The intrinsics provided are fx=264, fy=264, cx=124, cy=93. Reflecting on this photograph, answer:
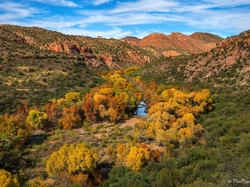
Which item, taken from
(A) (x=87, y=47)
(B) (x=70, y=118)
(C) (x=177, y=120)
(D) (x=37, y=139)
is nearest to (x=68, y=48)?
(A) (x=87, y=47)

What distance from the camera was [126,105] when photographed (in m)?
50.1

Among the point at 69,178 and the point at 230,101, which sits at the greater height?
the point at 230,101

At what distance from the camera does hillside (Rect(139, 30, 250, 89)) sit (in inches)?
2511

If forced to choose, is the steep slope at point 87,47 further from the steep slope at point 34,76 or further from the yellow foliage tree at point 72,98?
the yellow foliage tree at point 72,98

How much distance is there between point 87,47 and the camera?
483ft

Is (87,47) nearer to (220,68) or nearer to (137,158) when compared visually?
(220,68)

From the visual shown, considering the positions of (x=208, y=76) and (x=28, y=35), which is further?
(x=28, y=35)

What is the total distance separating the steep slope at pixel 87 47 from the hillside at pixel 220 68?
5518 cm

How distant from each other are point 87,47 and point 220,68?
297ft

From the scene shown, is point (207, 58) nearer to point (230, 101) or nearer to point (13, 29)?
point (230, 101)

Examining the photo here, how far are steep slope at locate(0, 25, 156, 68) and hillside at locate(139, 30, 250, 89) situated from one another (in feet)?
181


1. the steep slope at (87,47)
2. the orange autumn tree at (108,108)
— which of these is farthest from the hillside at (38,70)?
the orange autumn tree at (108,108)

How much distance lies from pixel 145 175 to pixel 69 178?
21.8 feet

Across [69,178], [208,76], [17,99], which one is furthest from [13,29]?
[69,178]
